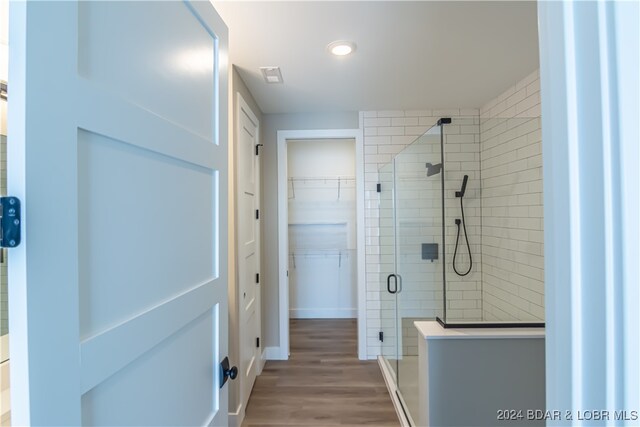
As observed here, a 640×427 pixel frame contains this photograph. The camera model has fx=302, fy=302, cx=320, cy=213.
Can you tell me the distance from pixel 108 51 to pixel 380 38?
1608 mm

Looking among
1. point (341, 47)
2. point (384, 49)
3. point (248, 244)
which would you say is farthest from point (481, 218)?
point (248, 244)

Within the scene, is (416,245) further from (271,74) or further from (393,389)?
(271,74)

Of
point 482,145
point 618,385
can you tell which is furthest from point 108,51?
point 482,145

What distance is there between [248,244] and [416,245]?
4.45 ft

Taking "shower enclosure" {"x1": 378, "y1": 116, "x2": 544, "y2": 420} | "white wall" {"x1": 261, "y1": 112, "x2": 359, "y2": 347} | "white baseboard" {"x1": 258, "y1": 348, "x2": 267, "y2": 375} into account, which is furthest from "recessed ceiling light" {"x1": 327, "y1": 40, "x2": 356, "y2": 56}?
"white baseboard" {"x1": 258, "y1": 348, "x2": 267, "y2": 375}

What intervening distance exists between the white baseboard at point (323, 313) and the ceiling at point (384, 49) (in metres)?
2.80

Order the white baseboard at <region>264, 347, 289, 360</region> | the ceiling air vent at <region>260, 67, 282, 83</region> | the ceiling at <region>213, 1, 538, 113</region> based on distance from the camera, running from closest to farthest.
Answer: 1. the ceiling at <region>213, 1, 538, 113</region>
2. the ceiling air vent at <region>260, 67, 282, 83</region>
3. the white baseboard at <region>264, 347, 289, 360</region>

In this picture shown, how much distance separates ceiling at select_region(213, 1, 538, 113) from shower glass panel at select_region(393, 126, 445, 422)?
52 centimetres

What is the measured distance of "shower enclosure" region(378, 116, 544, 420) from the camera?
2041mm

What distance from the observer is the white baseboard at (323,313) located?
4.26 metres

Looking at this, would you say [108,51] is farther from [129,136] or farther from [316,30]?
[316,30]

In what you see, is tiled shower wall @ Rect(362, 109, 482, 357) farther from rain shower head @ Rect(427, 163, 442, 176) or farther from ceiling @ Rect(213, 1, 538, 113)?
ceiling @ Rect(213, 1, 538, 113)

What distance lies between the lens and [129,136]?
591 mm

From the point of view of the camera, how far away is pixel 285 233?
3045mm
